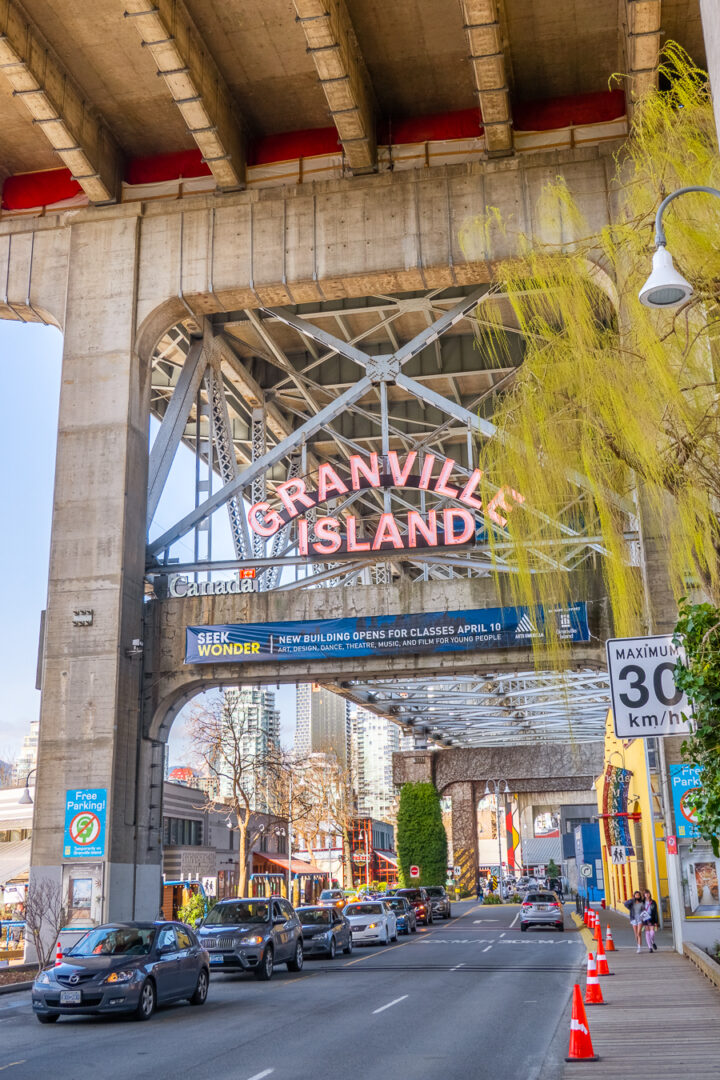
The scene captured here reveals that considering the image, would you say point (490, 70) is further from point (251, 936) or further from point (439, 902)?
point (439, 902)

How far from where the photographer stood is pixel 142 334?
2736 cm

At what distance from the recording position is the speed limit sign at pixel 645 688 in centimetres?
1055

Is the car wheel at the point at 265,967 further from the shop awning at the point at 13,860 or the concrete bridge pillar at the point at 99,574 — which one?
the shop awning at the point at 13,860

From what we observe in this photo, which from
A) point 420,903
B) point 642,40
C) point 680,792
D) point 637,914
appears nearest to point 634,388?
point 642,40

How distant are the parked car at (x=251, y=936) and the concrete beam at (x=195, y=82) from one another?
17.9 meters

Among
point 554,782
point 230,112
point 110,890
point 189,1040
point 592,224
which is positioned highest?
point 230,112

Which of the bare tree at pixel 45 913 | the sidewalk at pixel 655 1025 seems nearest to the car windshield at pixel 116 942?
the sidewalk at pixel 655 1025

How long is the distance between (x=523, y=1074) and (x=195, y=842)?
53101mm

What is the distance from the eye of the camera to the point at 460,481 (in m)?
45.4

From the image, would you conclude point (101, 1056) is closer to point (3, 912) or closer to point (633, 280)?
point (633, 280)

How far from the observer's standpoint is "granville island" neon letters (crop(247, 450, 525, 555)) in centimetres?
2561

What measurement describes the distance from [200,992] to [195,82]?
760 inches

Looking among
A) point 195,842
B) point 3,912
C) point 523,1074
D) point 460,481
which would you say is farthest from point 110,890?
point 195,842

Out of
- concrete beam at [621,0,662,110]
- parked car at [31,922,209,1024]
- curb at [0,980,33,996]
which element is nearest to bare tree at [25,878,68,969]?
curb at [0,980,33,996]
